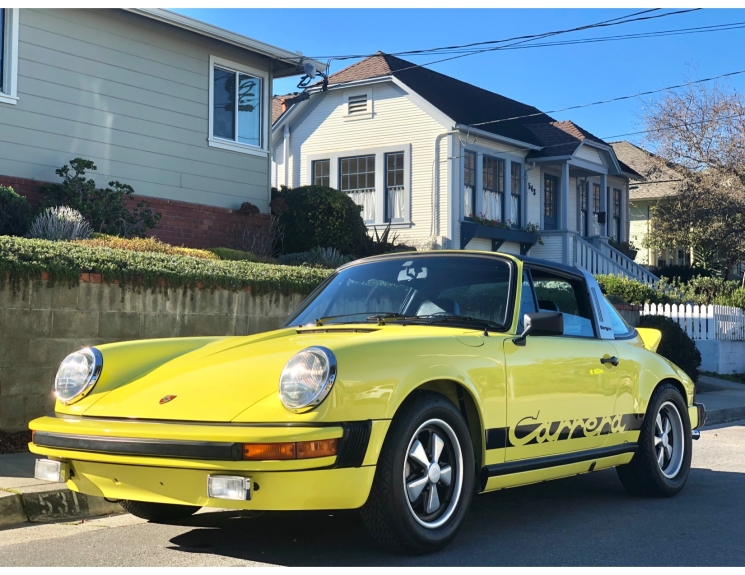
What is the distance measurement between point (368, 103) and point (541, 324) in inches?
883

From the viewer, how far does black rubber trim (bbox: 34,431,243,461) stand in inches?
168

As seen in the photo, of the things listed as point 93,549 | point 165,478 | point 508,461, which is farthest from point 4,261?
point 508,461

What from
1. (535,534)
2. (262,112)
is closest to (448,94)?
(262,112)

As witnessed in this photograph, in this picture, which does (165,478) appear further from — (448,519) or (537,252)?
(537,252)

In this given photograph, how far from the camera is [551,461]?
5.70m

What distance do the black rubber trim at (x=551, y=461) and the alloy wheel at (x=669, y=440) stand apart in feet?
1.24

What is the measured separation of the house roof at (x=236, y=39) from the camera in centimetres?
1617

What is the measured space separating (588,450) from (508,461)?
3.12ft

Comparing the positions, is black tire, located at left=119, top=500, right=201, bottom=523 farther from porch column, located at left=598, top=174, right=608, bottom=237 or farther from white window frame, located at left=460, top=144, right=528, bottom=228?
porch column, located at left=598, top=174, right=608, bottom=237

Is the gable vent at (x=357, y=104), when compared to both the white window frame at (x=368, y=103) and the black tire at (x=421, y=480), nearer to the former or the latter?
the white window frame at (x=368, y=103)

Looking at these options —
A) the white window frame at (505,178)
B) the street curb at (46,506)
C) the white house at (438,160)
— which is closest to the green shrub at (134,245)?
the street curb at (46,506)

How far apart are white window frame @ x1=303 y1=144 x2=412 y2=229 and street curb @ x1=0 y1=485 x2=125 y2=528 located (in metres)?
20.3

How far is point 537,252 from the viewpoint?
28.7 metres

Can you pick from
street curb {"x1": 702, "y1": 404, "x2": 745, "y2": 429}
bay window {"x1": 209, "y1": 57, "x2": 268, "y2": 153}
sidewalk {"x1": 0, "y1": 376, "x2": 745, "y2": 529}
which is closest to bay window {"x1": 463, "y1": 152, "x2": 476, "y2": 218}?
bay window {"x1": 209, "y1": 57, "x2": 268, "y2": 153}
